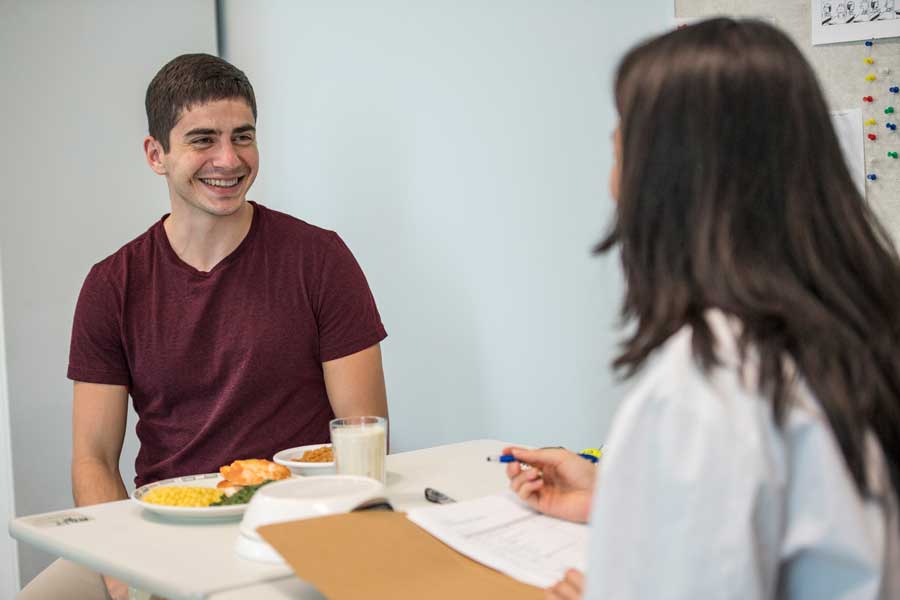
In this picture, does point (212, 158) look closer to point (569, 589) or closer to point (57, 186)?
point (57, 186)

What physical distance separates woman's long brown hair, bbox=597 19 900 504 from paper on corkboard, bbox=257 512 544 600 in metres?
0.33

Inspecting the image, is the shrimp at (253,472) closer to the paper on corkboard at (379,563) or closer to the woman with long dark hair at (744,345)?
the paper on corkboard at (379,563)

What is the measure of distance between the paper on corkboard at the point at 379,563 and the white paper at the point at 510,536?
0.01 meters

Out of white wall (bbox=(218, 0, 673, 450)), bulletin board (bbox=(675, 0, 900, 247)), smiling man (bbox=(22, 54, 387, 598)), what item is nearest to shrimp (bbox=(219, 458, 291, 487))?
smiling man (bbox=(22, 54, 387, 598))

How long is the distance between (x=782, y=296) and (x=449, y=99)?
6.22 feet

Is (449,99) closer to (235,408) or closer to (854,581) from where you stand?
(235,408)

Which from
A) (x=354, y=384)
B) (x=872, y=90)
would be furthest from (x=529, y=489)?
(x=872, y=90)

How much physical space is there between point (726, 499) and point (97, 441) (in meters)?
1.49

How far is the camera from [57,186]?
260cm

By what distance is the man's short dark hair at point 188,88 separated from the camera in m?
1.91

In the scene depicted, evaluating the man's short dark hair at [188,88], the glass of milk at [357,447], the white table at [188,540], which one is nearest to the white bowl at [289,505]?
the white table at [188,540]

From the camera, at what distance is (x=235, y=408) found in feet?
6.02

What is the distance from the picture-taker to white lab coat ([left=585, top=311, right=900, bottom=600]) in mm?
588

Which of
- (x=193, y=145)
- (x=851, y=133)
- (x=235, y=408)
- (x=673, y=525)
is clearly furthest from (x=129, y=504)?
(x=851, y=133)
